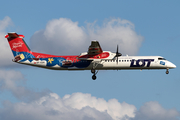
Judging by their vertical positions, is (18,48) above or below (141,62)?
above

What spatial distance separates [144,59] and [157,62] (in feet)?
5.89

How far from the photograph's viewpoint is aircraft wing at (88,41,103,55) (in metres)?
37.0

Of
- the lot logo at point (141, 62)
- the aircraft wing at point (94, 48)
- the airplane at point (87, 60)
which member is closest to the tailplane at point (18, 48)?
the airplane at point (87, 60)

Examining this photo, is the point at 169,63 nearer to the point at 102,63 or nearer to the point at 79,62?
the point at 102,63

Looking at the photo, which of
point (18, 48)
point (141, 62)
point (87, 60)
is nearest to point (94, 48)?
point (87, 60)

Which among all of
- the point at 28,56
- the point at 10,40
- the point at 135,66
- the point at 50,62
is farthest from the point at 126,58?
the point at 10,40

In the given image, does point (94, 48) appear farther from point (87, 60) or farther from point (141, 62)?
point (141, 62)

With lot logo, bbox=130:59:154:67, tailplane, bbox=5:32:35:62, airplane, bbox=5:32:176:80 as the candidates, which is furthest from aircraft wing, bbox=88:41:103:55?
tailplane, bbox=5:32:35:62

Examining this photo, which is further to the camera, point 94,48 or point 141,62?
point 141,62

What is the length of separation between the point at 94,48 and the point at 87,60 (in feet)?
9.82

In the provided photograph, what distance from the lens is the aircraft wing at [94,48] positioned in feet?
121

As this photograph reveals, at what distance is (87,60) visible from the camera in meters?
40.5

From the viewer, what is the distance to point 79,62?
134ft

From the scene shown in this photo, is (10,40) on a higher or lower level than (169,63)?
higher
